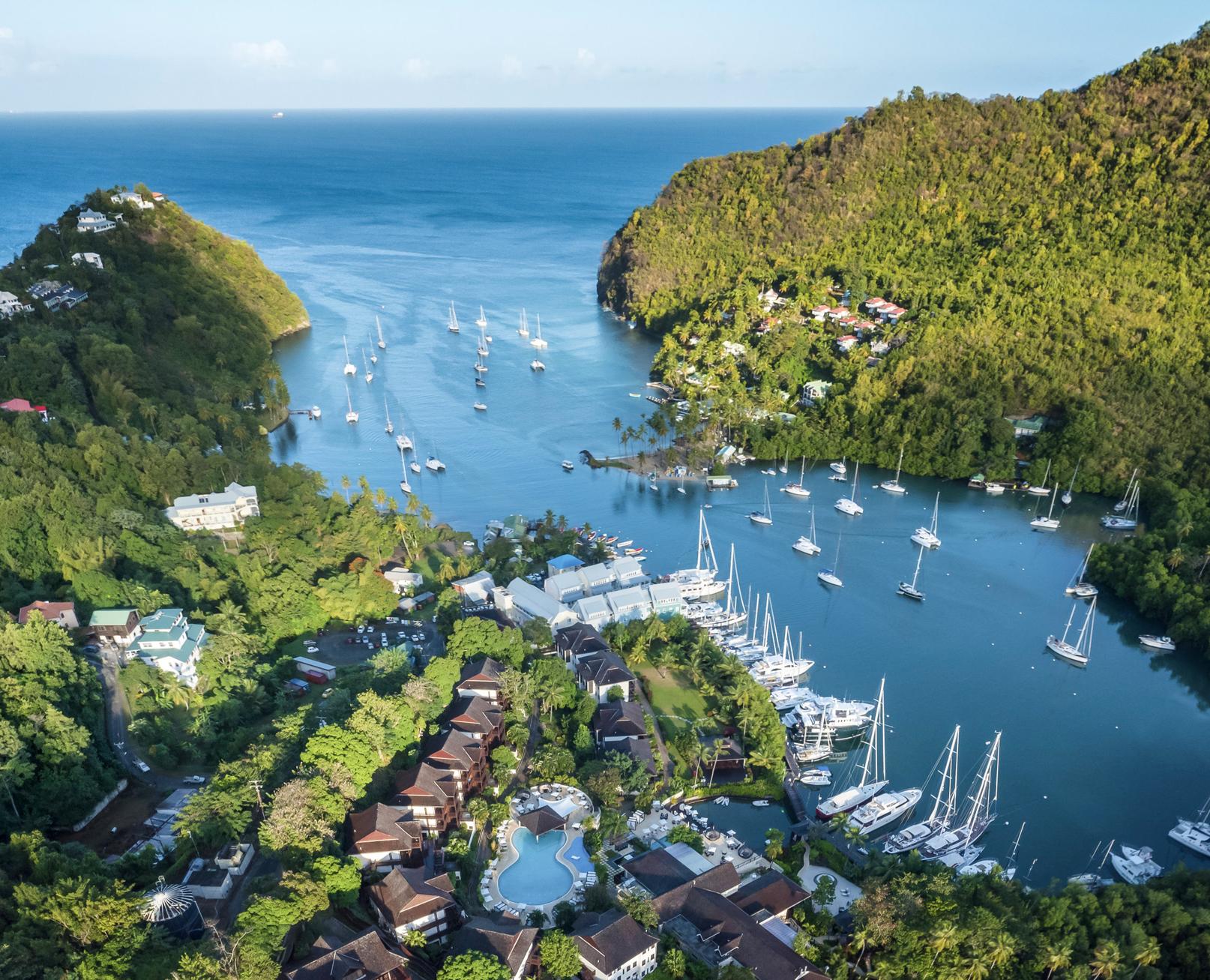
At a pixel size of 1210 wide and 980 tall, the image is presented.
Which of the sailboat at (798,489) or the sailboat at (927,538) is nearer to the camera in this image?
the sailboat at (927,538)

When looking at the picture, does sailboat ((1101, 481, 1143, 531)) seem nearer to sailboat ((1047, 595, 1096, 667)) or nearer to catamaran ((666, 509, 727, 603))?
sailboat ((1047, 595, 1096, 667))

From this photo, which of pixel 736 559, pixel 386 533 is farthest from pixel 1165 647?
pixel 386 533

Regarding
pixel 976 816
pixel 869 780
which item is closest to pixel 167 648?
pixel 869 780

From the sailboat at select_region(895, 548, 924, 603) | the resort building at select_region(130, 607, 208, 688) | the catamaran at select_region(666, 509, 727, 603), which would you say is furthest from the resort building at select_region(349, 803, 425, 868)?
the sailboat at select_region(895, 548, 924, 603)

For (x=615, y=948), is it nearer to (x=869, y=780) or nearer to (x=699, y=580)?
(x=869, y=780)

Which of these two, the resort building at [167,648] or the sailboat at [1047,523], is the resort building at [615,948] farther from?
the sailboat at [1047,523]

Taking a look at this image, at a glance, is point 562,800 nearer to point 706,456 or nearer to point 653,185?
point 706,456

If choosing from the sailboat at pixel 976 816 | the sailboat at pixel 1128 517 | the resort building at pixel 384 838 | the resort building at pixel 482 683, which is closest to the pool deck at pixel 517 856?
the resort building at pixel 384 838
